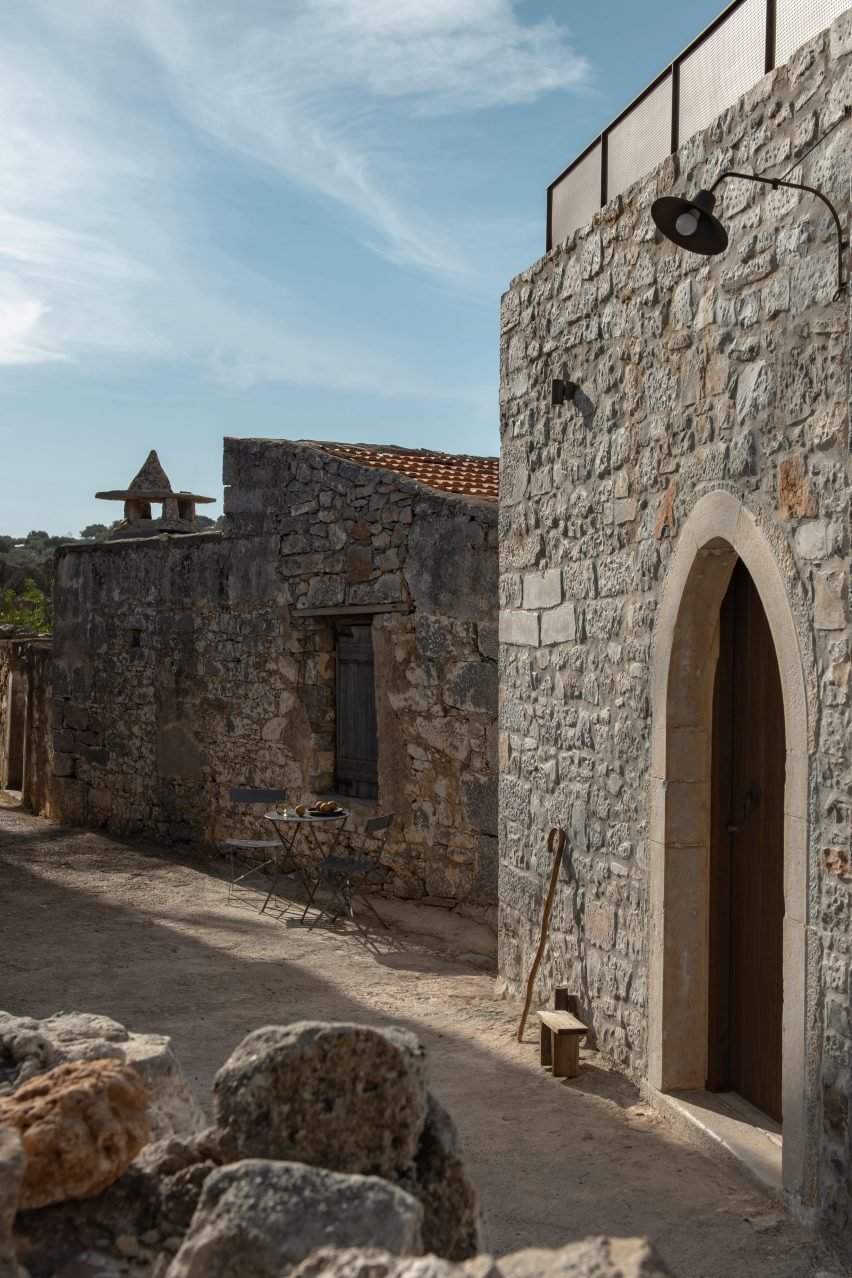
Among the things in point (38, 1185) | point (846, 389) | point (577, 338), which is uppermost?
point (577, 338)

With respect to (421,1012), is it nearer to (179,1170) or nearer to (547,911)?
(547,911)

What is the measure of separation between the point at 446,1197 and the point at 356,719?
22.5 feet

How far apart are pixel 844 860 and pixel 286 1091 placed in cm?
193

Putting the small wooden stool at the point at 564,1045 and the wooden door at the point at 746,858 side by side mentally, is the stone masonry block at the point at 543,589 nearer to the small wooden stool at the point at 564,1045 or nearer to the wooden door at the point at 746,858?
the wooden door at the point at 746,858

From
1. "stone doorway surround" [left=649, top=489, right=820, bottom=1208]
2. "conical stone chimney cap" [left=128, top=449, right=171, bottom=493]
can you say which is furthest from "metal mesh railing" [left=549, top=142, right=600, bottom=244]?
"conical stone chimney cap" [left=128, top=449, right=171, bottom=493]

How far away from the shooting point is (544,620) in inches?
229

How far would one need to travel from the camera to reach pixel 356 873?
8.47 metres

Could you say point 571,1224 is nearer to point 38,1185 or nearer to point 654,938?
point 654,938

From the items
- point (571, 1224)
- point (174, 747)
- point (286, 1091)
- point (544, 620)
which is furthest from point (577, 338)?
point (174, 747)

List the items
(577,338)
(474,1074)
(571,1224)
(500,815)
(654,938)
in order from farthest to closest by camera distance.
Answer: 1. (500,815)
2. (577,338)
3. (474,1074)
4. (654,938)
5. (571,1224)

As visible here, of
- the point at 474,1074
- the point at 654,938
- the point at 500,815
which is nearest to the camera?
the point at 654,938

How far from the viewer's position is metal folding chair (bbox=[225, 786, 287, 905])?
28.7 ft

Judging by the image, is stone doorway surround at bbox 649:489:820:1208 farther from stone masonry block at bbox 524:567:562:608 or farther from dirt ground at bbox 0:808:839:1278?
stone masonry block at bbox 524:567:562:608

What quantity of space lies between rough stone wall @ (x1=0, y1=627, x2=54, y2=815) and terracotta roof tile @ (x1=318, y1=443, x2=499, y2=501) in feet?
16.1
